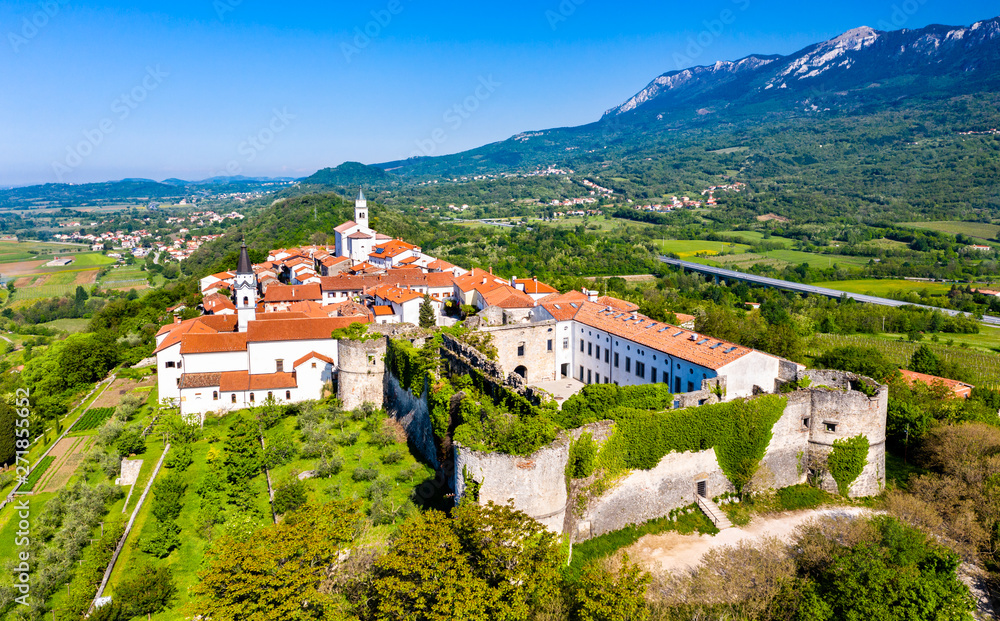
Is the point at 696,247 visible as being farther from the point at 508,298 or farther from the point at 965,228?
the point at 508,298

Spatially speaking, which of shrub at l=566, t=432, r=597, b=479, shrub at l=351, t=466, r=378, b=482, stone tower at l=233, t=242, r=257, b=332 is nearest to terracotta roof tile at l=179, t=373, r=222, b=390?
stone tower at l=233, t=242, r=257, b=332

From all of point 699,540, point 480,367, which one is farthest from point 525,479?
point 480,367

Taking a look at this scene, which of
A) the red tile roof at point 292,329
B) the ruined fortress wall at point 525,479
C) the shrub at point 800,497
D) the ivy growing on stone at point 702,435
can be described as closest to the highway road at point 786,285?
the shrub at point 800,497

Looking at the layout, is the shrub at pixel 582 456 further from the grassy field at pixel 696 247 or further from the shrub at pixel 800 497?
the grassy field at pixel 696 247

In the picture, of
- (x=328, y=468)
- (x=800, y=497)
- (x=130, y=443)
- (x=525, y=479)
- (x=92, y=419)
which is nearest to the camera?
(x=525, y=479)

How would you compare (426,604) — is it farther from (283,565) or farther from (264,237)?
(264,237)

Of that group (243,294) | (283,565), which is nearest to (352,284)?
(243,294)

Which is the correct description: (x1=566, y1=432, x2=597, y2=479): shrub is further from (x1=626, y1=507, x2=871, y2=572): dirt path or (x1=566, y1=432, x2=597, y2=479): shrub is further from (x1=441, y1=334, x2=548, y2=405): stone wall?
(x1=626, y1=507, x2=871, y2=572): dirt path
